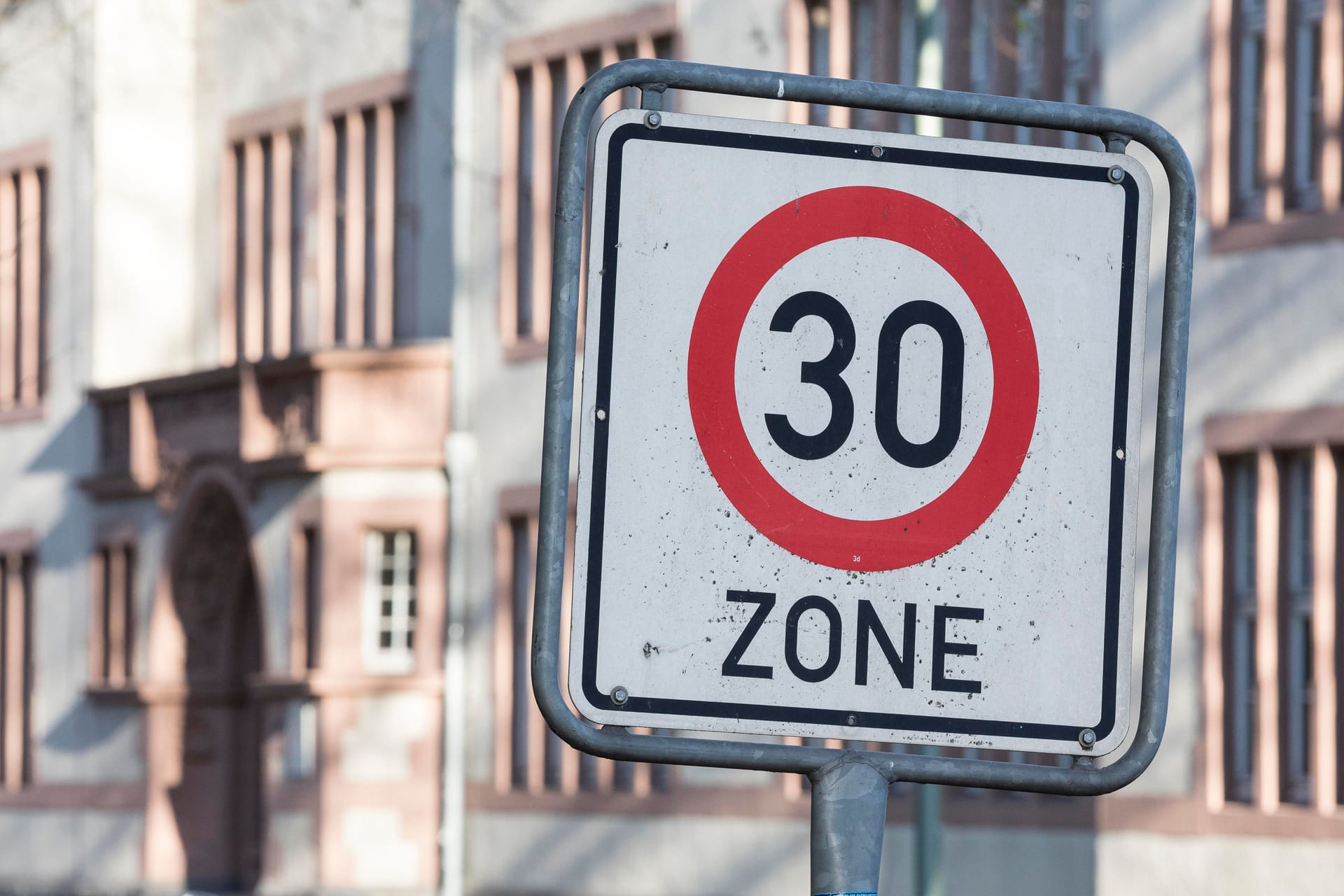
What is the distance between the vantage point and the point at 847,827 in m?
1.87

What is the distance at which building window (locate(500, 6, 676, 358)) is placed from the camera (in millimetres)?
20578

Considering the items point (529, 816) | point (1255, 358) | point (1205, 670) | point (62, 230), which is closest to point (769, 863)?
point (529, 816)

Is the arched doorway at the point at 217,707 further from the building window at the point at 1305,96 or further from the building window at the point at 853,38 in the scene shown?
the building window at the point at 1305,96

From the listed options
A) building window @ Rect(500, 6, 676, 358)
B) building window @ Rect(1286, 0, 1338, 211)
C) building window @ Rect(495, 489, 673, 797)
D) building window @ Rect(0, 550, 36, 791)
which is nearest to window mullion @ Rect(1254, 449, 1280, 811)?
building window @ Rect(1286, 0, 1338, 211)

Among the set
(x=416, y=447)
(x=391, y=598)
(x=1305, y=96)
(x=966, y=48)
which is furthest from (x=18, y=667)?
(x=1305, y=96)

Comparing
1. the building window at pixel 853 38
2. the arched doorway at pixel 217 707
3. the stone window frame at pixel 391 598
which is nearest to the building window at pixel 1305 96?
the building window at pixel 853 38

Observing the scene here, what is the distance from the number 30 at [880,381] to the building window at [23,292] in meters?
26.5

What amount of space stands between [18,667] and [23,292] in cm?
459

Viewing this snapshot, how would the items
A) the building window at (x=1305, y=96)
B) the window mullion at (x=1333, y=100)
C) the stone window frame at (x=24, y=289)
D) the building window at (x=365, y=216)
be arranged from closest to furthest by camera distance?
the window mullion at (x=1333, y=100) → the building window at (x=1305, y=96) → the building window at (x=365, y=216) → the stone window frame at (x=24, y=289)

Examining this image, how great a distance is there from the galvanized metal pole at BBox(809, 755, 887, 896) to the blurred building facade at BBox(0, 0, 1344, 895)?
9.98m

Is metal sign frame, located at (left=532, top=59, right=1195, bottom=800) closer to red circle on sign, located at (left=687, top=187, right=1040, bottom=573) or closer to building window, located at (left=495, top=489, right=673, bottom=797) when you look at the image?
red circle on sign, located at (left=687, top=187, right=1040, bottom=573)

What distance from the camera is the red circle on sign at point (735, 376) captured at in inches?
77.0

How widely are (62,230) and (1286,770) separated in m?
17.3

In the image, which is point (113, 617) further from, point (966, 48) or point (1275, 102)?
point (1275, 102)
